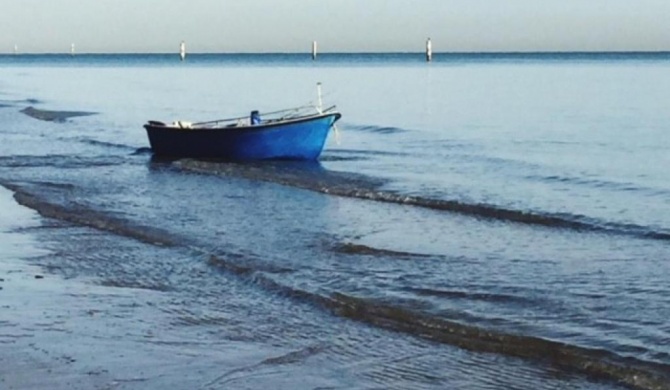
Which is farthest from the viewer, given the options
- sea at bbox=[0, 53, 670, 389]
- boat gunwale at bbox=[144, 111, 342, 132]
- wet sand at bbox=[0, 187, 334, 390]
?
boat gunwale at bbox=[144, 111, 342, 132]

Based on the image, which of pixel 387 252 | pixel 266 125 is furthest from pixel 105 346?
pixel 266 125

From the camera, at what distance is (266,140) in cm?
2794

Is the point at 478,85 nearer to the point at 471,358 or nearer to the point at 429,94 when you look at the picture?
the point at 429,94

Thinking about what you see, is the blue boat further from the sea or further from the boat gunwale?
the sea

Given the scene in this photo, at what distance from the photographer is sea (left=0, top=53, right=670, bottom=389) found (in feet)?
32.4

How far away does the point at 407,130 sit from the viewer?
124 ft

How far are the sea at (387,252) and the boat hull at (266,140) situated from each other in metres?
0.47

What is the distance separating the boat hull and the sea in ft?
1.53

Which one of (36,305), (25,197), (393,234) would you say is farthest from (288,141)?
(36,305)

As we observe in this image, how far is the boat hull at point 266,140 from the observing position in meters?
27.9

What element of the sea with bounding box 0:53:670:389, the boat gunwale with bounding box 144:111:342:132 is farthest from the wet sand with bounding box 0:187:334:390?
the boat gunwale with bounding box 144:111:342:132

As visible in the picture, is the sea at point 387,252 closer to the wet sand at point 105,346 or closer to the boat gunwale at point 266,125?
the wet sand at point 105,346

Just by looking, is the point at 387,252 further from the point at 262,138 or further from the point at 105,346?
the point at 262,138

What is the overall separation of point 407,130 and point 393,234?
2113 cm
